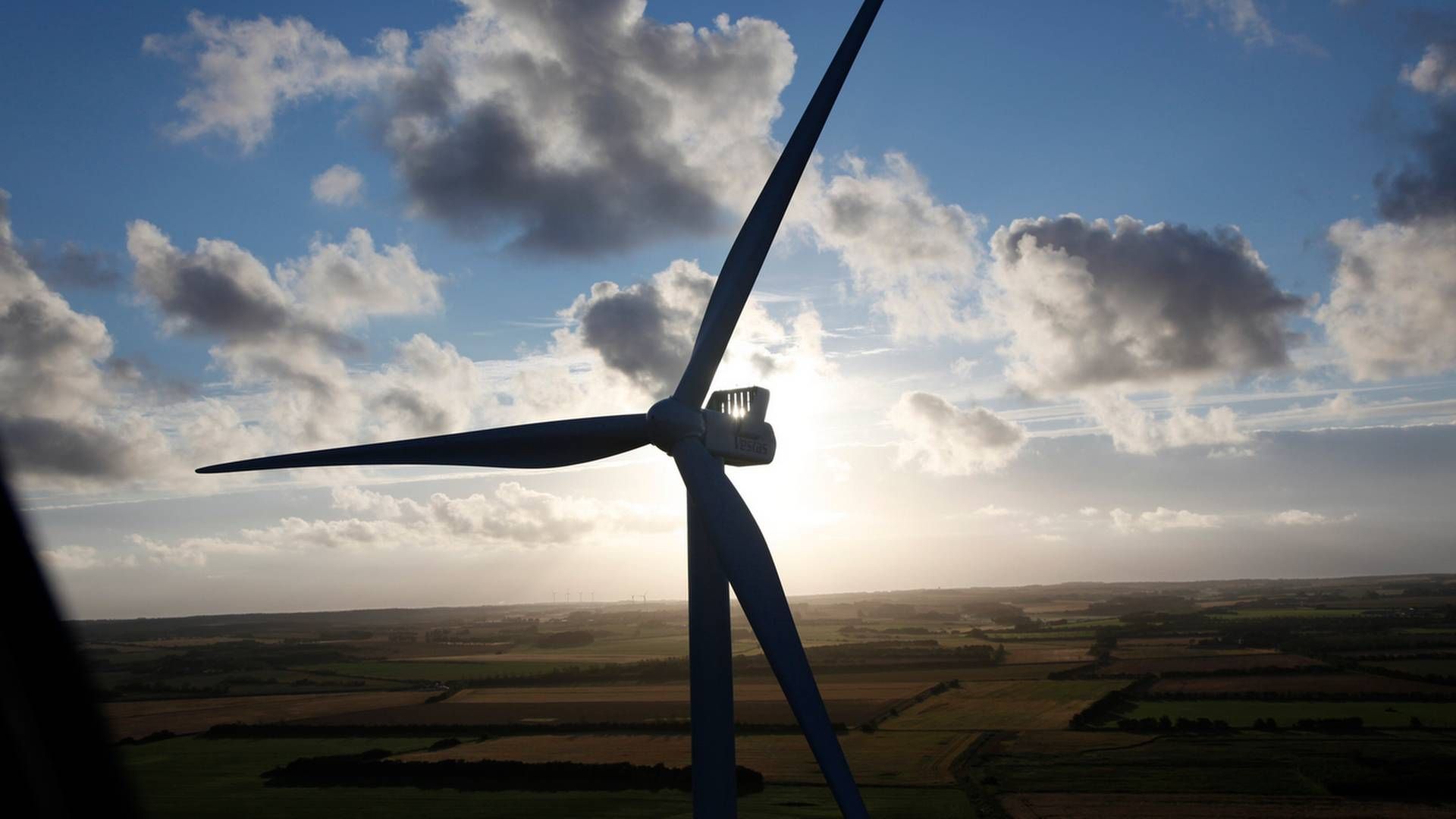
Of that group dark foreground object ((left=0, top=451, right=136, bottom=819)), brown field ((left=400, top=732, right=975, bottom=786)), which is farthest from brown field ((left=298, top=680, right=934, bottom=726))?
dark foreground object ((left=0, top=451, right=136, bottom=819))

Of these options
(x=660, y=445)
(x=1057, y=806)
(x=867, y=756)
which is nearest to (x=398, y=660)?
(x=867, y=756)

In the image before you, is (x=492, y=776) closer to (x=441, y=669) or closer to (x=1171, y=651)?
(x=441, y=669)

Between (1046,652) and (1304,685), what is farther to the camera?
(1046,652)

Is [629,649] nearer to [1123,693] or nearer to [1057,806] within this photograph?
[1123,693]

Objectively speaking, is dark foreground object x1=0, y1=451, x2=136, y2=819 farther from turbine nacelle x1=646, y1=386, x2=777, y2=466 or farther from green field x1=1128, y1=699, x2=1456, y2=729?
green field x1=1128, y1=699, x2=1456, y2=729

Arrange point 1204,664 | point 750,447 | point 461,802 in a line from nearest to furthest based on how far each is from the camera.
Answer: point 750,447 → point 461,802 → point 1204,664

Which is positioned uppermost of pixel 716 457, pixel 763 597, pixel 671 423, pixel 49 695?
pixel 671 423

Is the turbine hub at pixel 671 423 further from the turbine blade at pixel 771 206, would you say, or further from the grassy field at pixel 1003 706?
the grassy field at pixel 1003 706

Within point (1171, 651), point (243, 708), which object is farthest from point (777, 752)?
point (1171, 651)
